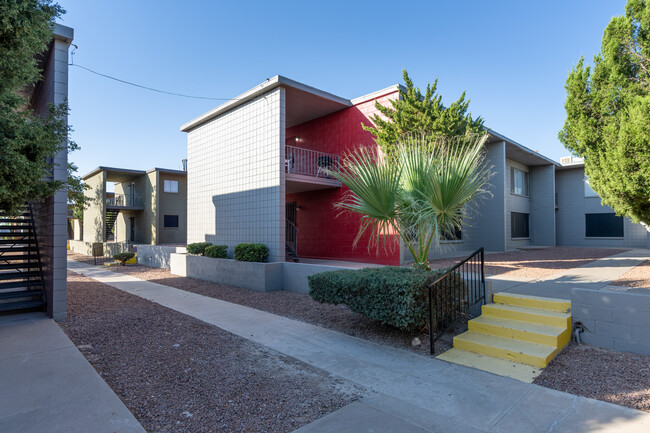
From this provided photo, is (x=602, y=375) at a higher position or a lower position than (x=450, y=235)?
lower

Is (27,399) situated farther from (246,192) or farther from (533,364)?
(246,192)

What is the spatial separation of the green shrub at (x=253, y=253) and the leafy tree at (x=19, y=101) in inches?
248

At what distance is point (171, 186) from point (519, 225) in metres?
24.4

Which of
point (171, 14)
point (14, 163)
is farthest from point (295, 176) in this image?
point (14, 163)

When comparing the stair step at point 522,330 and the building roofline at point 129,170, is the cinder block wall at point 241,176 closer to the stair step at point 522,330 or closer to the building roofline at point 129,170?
the stair step at point 522,330

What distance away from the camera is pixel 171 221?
26250mm

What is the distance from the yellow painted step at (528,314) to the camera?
16.0 feet

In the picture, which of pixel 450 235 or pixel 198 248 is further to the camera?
pixel 198 248

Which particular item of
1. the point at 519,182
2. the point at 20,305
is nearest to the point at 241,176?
the point at 20,305

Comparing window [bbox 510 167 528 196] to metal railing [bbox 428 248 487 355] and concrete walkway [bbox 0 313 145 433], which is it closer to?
metal railing [bbox 428 248 487 355]

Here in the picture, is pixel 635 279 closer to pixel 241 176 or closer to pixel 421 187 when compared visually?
pixel 421 187

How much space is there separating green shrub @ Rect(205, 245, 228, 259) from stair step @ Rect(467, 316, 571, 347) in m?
8.83

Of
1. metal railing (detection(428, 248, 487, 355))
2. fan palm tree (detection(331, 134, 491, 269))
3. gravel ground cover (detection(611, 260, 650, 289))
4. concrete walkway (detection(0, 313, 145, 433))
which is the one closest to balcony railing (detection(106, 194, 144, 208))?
concrete walkway (detection(0, 313, 145, 433))

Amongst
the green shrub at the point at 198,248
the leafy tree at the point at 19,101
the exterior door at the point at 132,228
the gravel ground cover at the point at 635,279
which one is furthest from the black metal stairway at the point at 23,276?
the exterior door at the point at 132,228
